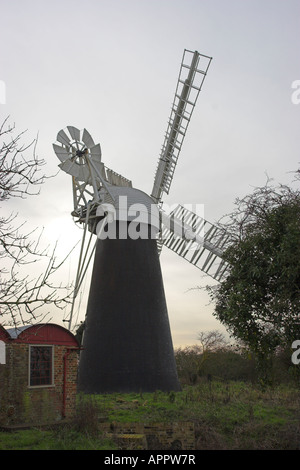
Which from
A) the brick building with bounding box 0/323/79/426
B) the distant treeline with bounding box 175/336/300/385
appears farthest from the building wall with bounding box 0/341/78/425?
the distant treeline with bounding box 175/336/300/385

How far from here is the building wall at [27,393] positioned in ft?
40.6

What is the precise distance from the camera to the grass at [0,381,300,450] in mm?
10695

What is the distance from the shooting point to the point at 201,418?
12906mm

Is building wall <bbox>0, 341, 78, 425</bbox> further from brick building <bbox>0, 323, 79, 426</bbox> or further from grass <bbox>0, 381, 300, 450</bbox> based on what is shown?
grass <bbox>0, 381, 300, 450</bbox>

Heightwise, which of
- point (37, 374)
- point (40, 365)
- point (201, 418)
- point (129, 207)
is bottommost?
point (201, 418)

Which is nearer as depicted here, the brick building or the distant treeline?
the brick building

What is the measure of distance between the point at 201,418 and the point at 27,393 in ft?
14.6

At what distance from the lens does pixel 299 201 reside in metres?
11.5

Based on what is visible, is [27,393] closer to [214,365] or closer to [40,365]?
[40,365]

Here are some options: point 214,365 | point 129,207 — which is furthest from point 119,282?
point 214,365

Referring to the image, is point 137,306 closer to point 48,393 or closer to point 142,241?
point 142,241

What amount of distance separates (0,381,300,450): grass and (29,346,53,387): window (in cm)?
119

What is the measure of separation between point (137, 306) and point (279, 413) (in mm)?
6000
